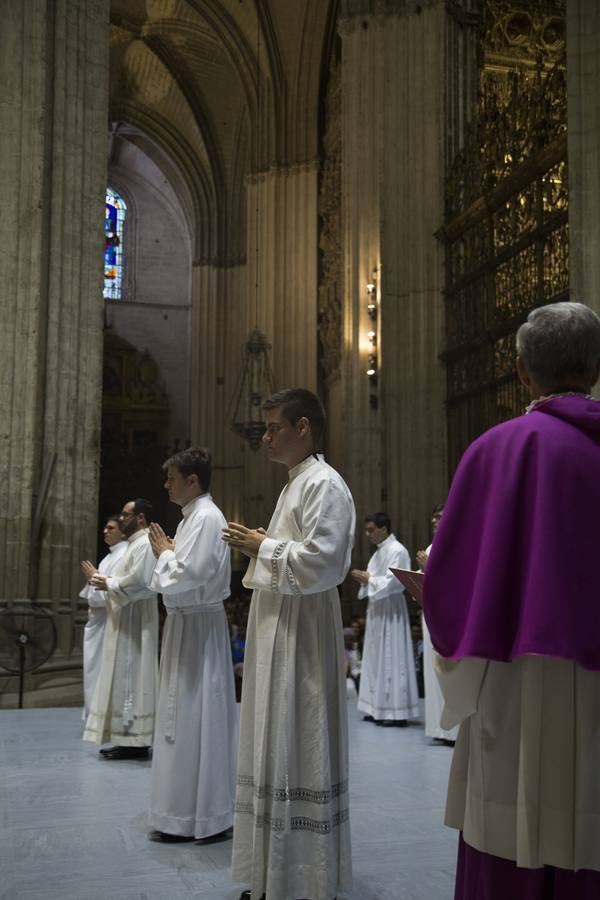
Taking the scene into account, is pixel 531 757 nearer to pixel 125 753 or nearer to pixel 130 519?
pixel 125 753

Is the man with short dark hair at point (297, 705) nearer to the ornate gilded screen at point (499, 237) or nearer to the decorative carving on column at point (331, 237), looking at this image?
the ornate gilded screen at point (499, 237)

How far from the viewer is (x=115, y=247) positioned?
109 feet

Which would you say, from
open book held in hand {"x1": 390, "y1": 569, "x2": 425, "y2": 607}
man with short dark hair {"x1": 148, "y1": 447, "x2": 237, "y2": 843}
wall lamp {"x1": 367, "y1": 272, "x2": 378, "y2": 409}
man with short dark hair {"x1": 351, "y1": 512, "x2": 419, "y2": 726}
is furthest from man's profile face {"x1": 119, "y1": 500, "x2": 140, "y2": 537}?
wall lamp {"x1": 367, "y1": 272, "x2": 378, "y2": 409}

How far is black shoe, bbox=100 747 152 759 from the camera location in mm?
7129

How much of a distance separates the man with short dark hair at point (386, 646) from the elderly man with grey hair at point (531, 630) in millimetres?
6712

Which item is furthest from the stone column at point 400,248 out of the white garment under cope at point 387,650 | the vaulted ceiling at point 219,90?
the vaulted ceiling at point 219,90

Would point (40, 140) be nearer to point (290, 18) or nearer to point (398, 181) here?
point (398, 181)

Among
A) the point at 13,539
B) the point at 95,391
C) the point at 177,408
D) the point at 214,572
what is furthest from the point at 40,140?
the point at 177,408

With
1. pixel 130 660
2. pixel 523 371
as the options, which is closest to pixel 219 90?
pixel 130 660

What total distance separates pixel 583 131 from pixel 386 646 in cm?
512

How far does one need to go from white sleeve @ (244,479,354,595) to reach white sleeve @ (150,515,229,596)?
104 centimetres

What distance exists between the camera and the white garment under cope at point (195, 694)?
15.5 ft

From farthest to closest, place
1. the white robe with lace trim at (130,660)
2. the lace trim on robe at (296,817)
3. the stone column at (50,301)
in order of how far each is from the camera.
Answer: the stone column at (50,301)
the white robe with lace trim at (130,660)
the lace trim on robe at (296,817)

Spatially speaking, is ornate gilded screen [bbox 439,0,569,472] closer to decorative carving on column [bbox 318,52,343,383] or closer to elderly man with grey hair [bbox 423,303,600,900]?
decorative carving on column [bbox 318,52,343,383]
